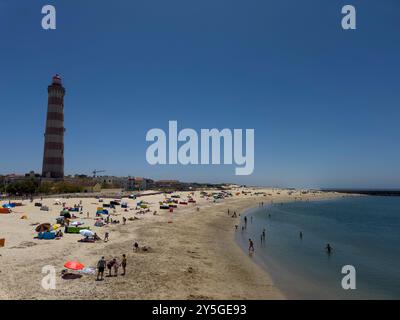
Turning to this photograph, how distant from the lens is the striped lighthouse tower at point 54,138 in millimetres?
98312

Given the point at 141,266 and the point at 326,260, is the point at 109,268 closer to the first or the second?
the point at 141,266

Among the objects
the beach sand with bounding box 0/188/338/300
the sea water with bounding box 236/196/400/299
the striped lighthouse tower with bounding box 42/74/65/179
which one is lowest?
the sea water with bounding box 236/196/400/299

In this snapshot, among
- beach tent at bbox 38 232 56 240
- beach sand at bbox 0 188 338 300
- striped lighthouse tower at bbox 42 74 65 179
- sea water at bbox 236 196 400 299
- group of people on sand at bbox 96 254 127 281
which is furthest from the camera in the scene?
striped lighthouse tower at bbox 42 74 65 179

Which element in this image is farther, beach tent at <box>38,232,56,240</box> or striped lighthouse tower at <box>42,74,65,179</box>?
striped lighthouse tower at <box>42,74,65,179</box>

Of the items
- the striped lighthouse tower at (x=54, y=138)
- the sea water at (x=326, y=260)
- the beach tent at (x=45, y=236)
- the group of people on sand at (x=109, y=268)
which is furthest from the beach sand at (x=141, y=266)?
the striped lighthouse tower at (x=54, y=138)

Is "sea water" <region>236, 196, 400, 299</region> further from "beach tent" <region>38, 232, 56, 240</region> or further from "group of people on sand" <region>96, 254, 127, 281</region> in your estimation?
"beach tent" <region>38, 232, 56, 240</region>

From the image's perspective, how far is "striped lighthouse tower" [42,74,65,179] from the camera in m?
98.3

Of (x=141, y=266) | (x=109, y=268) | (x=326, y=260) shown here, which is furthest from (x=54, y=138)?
(x=326, y=260)

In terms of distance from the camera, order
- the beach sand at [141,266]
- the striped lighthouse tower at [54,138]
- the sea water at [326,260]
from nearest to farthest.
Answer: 1. the beach sand at [141,266]
2. the sea water at [326,260]
3. the striped lighthouse tower at [54,138]

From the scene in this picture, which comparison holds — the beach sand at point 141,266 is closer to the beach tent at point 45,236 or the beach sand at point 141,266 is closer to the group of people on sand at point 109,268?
the group of people on sand at point 109,268

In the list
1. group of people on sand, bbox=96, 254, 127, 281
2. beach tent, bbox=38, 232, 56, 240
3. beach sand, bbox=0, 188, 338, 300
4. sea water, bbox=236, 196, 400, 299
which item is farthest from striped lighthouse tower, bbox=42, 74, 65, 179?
group of people on sand, bbox=96, 254, 127, 281

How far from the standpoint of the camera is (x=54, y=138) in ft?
324

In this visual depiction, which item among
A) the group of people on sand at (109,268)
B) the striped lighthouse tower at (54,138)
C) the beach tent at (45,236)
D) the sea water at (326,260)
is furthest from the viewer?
the striped lighthouse tower at (54,138)
